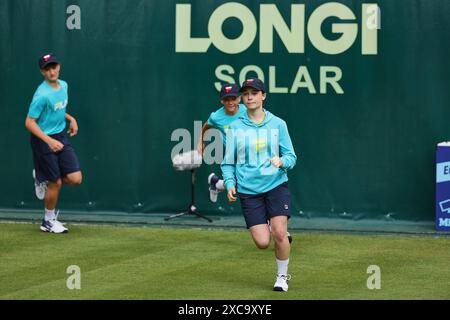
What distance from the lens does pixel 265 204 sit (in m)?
10.8

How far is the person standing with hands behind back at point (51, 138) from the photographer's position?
13.9 meters

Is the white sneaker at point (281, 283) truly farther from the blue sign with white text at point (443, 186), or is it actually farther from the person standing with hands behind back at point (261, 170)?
the blue sign with white text at point (443, 186)

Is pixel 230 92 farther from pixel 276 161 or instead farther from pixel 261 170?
pixel 276 161

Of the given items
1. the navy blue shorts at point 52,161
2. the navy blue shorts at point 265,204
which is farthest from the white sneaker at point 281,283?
the navy blue shorts at point 52,161

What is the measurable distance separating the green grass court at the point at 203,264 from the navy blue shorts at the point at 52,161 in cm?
75

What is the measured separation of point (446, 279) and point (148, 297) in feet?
10.3

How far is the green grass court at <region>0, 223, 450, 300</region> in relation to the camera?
10531 mm

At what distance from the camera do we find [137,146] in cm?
1600

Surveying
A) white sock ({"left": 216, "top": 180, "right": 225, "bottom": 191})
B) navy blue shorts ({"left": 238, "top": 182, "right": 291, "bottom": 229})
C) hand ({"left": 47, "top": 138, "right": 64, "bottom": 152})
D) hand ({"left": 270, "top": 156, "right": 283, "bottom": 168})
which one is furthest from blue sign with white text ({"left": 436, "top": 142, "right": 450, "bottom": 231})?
hand ({"left": 270, "top": 156, "right": 283, "bottom": 168})

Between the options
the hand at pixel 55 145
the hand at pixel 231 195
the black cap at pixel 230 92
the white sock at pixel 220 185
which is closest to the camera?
the hand at pixel 231 195

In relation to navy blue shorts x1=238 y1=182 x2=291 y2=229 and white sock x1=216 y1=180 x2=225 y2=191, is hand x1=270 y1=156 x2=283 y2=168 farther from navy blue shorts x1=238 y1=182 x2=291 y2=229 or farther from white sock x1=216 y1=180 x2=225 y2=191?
white sock x1=216 y1=180 x2=225 y2=191

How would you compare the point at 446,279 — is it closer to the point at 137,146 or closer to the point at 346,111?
the point at 346,111

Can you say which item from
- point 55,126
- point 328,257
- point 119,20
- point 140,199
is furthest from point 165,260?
point 119,20

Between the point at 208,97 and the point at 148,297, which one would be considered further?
the point at 208,97
